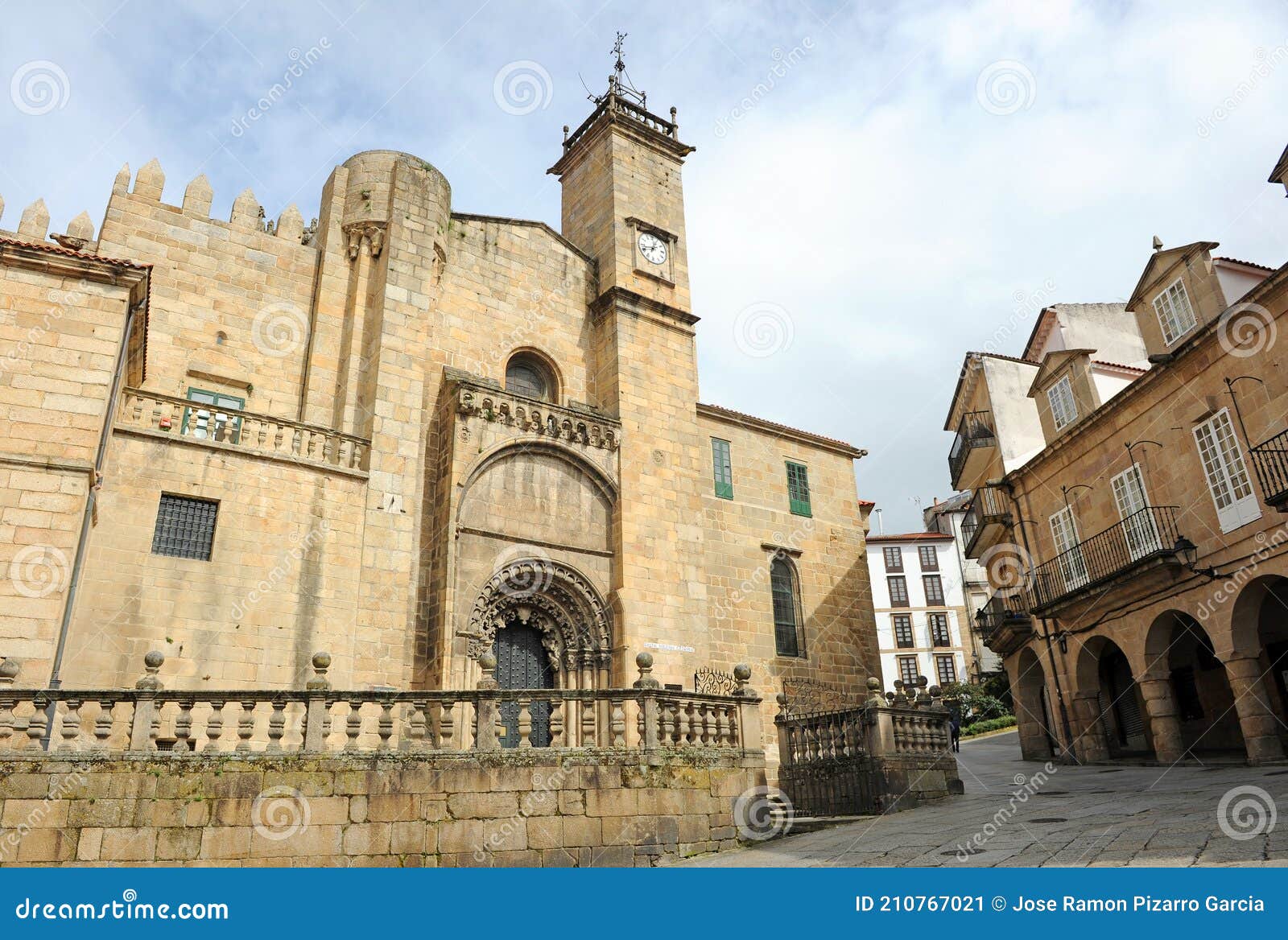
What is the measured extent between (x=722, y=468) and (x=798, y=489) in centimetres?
262

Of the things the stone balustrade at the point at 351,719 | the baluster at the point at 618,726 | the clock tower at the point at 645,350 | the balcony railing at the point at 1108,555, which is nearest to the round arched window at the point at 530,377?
the clock tower at the point at 645,350

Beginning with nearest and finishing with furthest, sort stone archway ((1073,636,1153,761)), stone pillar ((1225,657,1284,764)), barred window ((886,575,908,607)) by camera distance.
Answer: stone pillar ((1225,657,1284,764)) → stone archway ((1073,636,1153,761)) → barred window ((886,575,908,607))

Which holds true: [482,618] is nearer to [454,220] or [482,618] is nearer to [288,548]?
[288,548]

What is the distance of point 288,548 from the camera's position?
14.3 metres

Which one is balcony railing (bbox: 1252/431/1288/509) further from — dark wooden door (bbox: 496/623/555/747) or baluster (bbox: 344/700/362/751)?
baluster (bbox: 344/700/362/751)

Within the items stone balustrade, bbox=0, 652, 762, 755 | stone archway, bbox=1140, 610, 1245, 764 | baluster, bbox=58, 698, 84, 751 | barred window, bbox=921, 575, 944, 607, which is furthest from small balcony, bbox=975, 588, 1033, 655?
barred window, bbox=921, 575, 944, 607

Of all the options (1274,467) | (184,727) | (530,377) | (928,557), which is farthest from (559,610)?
(928,557)

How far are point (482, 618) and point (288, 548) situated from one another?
11.9ft

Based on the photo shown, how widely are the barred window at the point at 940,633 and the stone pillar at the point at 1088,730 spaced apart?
113 ft

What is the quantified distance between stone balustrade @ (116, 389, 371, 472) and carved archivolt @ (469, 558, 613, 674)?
3.58m

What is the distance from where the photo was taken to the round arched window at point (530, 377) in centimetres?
2028

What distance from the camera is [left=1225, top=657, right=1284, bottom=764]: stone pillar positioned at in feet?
50.6

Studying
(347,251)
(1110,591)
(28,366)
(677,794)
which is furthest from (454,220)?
(1110,591)

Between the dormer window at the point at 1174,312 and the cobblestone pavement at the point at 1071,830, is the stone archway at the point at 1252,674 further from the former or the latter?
the dormer window at the point at 1174,312
